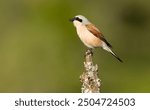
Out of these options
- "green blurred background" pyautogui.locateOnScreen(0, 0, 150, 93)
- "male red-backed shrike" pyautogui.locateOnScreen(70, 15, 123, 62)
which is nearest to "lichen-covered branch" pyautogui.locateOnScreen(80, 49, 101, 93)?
"male red-backed shrike" pyautogui.locateOnScreen(70, 15, 123, 62)

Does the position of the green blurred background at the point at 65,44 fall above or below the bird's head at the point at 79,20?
above

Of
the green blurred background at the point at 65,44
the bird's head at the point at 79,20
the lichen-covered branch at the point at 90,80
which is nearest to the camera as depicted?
the lichen-covered branch at the point at 90,80

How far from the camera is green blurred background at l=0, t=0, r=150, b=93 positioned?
2078 cm

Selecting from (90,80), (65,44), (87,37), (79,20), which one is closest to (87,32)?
(87,37)

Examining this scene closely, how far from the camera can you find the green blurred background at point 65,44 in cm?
2078

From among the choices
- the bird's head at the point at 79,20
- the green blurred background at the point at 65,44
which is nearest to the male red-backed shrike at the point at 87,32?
the bird's head at the point at 79,20

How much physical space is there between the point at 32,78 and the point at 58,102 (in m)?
7.52

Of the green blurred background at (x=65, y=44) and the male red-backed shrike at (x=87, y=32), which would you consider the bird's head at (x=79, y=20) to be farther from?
the green blurred background at (x=65, y=44)

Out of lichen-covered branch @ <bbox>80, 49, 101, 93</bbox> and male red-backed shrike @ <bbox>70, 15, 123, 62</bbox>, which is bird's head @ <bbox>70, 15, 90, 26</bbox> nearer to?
male red-backed shrike @ <bbox>70, 15, 123, 62</bbox>

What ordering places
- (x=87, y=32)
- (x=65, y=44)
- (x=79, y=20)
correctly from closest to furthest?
(x=79, y=20)
(x=87, y=32)
(x=65, y=44)

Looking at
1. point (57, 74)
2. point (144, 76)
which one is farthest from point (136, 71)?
point (57, 74)

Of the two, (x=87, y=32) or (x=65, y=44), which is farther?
(x=65, y=44)

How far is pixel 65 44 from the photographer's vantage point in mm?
22750

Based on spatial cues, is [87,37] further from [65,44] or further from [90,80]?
[65,44]
